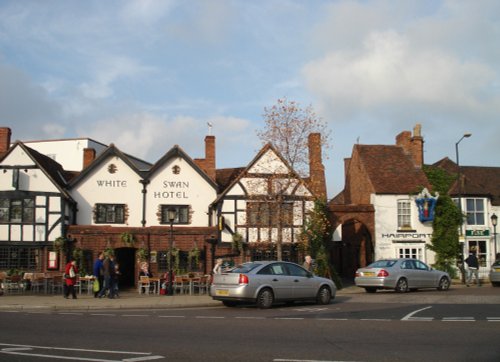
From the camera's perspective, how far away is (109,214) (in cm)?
3050

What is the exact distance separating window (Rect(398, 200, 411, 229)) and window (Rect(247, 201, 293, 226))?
30.4 feet

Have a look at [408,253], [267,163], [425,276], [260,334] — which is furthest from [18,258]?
[408,253]

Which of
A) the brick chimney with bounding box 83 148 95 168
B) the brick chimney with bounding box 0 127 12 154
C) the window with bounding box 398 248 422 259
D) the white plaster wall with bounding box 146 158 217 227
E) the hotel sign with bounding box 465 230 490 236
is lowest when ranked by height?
the window with bounding box 398 248 422 259

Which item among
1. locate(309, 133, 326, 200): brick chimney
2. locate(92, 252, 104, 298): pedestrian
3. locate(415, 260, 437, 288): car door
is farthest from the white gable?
locate(92, 252, 104, 298): pedestrian

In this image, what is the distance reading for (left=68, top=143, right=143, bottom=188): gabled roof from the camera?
3034cm

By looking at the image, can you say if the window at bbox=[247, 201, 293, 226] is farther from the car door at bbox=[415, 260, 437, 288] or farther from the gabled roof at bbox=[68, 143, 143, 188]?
the gabled roof at bbox=[68, 143, 143, 188]

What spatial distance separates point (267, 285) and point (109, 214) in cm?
1511

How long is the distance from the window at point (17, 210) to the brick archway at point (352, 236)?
16.2m

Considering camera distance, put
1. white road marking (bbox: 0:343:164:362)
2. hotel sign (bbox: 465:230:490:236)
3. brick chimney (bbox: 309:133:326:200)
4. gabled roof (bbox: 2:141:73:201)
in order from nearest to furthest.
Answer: white road marking (bbox: 0:343:164:362) < brick chimney (bbox: 309:133:326:200) < gabled roof (bbox: 2:141:73:201) < hotel sign (bbox: 465:230:490:236)

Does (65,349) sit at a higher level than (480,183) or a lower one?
lower

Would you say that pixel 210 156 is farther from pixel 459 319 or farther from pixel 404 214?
pixel 459 319

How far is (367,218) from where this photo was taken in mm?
34156

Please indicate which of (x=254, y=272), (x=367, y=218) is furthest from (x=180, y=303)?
(x=367, y=218)

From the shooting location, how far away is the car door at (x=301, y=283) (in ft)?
60.8
